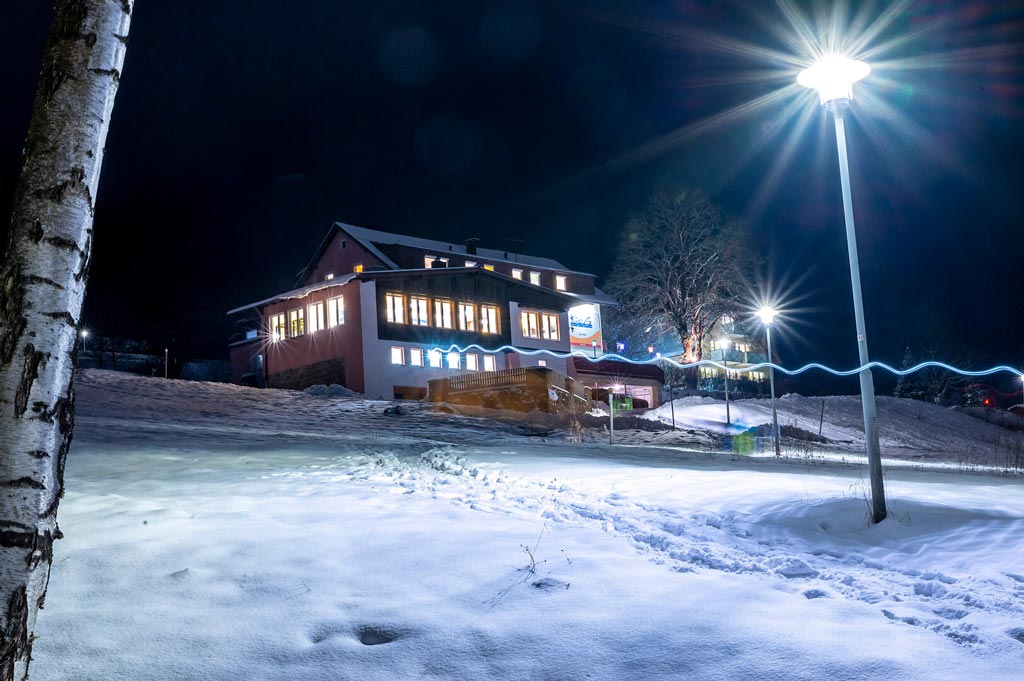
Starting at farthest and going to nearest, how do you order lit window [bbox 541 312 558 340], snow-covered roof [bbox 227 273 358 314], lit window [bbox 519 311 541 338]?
lit window [bbox 541 312 558 340]
lit window [bbox 519 311 541 338]
snow-covered roof [bbox 227 273 358 314]

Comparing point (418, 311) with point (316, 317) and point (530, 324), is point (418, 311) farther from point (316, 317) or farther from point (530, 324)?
point (530, 324)

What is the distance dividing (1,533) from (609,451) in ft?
53.8

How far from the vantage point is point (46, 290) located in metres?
3.13

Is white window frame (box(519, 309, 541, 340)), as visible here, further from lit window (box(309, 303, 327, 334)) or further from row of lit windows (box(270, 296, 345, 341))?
lit window (box(309, 303, 327, 334))

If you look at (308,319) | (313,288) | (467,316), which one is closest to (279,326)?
(308,319)

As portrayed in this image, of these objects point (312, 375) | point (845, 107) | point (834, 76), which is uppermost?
point (834, 76)

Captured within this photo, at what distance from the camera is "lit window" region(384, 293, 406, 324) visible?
3722cm

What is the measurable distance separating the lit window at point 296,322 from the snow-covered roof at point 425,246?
6.80 metres

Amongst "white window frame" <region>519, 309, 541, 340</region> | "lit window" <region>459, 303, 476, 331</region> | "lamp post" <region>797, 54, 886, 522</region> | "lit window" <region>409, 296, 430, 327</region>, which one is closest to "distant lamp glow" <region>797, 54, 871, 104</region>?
"lamp post" <region>797, 54, 886, 522</region>

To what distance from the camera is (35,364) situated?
305cm

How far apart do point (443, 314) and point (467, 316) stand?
1.56 meters

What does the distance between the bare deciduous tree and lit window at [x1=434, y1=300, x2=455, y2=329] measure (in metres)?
15.8

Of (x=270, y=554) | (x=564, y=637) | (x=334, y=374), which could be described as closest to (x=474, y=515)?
(x=270, y=554)

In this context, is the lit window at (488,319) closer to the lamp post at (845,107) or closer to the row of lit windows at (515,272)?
the row of lit windows at (515,272)
